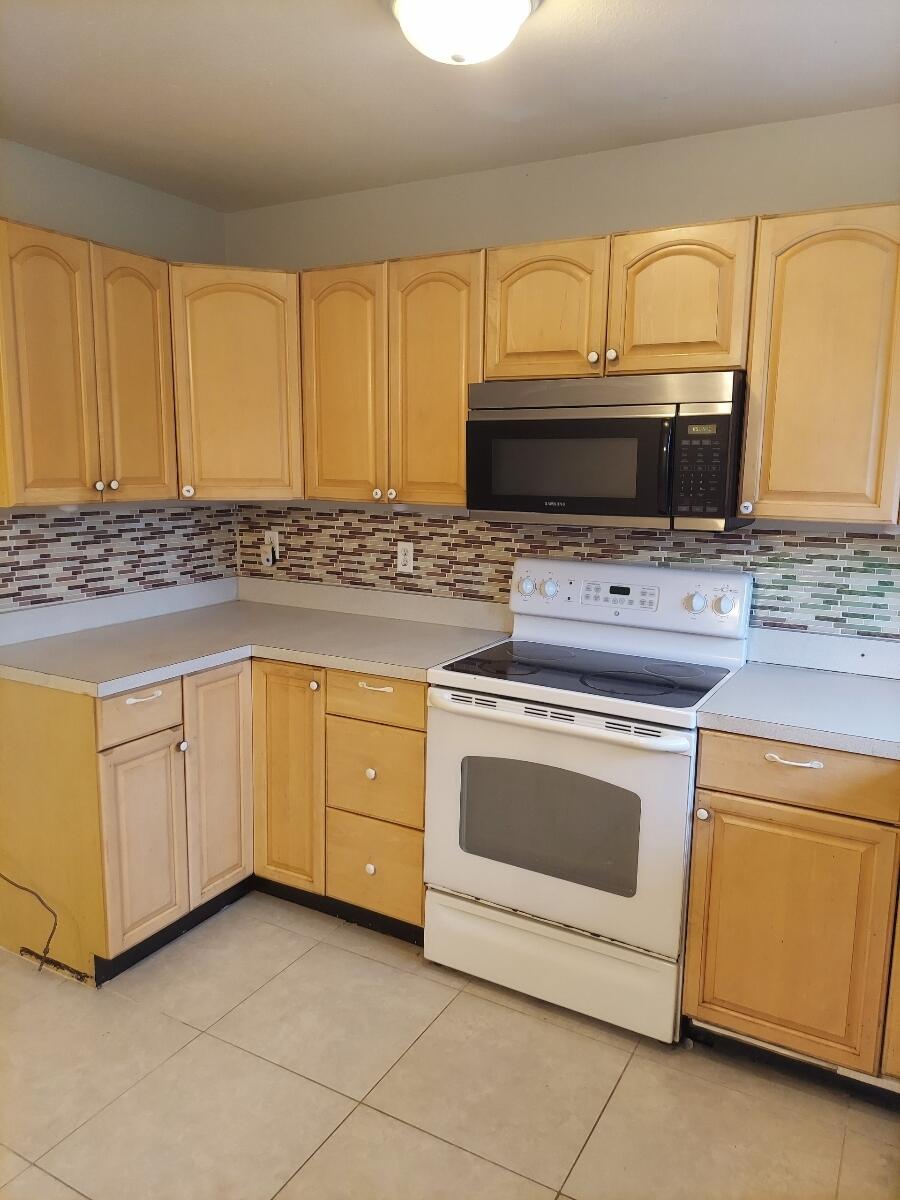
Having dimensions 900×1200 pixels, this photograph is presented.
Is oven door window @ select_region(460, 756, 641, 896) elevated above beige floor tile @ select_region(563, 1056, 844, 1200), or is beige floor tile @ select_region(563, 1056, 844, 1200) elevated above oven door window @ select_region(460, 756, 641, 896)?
oven door window @ select_region(460, 756, 641, 896)

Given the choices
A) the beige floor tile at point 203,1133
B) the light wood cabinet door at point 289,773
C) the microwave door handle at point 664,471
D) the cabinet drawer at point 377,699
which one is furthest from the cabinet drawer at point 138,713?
the microwave door handle at point 664,471

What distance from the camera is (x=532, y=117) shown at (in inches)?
88.5

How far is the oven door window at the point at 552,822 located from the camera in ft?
6.75

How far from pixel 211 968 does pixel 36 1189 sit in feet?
2.44

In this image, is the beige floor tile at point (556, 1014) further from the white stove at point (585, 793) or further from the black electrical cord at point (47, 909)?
the black electrical cord at point (47, 909)

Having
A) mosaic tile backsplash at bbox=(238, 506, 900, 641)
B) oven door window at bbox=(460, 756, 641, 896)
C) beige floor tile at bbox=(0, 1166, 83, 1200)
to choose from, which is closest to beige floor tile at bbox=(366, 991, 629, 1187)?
oven door window at bbox=(460, 756, 641, 896)

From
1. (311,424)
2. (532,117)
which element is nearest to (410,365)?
(311,424)

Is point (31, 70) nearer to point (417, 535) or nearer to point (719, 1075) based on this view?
point (417, 535)

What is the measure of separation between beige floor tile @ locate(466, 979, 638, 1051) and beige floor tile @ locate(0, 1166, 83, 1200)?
41.5 inches

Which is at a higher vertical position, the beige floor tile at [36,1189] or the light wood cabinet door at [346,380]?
the light wood cabinet door at [346,380]

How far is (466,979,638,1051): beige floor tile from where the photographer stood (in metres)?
2.13

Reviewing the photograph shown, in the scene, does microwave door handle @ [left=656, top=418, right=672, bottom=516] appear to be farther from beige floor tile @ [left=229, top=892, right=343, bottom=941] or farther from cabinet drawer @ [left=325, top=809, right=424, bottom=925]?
beige floor tile @ [left=229, top=892, right=343, bottom=941]

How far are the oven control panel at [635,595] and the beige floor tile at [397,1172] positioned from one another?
4.62 ft

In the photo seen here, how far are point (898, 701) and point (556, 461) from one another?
3.45 ft
